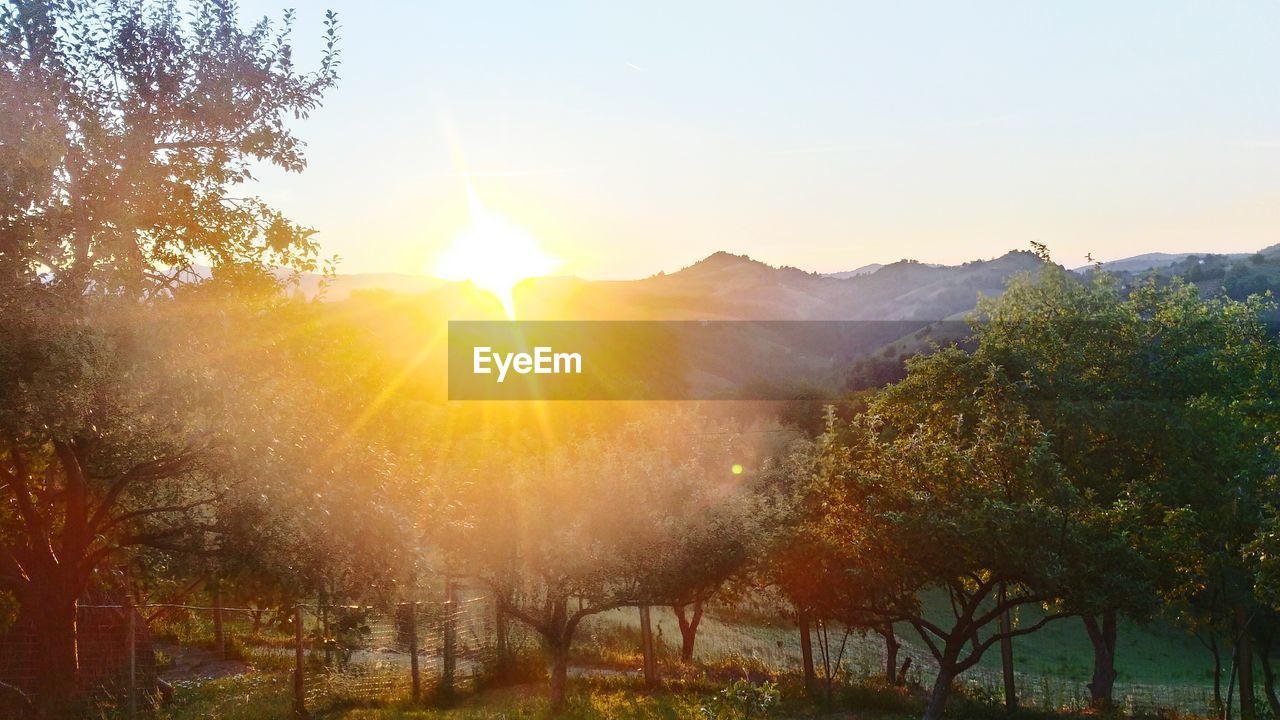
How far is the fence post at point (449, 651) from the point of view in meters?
21.5

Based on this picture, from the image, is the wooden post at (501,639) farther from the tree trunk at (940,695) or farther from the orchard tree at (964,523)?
the tree trunk at (940,695)

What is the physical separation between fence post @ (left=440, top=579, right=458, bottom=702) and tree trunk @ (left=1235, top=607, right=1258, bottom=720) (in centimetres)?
1582

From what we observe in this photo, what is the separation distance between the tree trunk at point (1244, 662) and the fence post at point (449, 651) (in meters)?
15.8

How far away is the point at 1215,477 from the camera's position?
72.6ft

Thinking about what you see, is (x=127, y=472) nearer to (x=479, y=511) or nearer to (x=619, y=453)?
(x=479, y=511)

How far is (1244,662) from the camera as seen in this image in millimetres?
21906

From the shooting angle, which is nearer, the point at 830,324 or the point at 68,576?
the point at 68,576

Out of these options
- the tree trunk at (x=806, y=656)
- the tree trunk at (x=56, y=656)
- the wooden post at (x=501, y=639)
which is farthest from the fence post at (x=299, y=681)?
the tree trunk at (x=806, y=656)

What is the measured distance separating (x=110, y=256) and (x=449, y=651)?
38.2ft

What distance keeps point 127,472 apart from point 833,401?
5277 centimetres

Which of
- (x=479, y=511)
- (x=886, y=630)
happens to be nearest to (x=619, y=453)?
(x=479, y=511)

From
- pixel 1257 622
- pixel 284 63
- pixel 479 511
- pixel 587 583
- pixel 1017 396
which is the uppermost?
pixel 284 63

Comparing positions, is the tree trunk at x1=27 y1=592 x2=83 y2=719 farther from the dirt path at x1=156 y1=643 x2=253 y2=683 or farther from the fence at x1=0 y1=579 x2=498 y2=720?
the dirt path at x1=156 y1=643 x2=253 y2=683

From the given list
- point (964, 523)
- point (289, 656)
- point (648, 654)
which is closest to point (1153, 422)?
point (964, 523)
